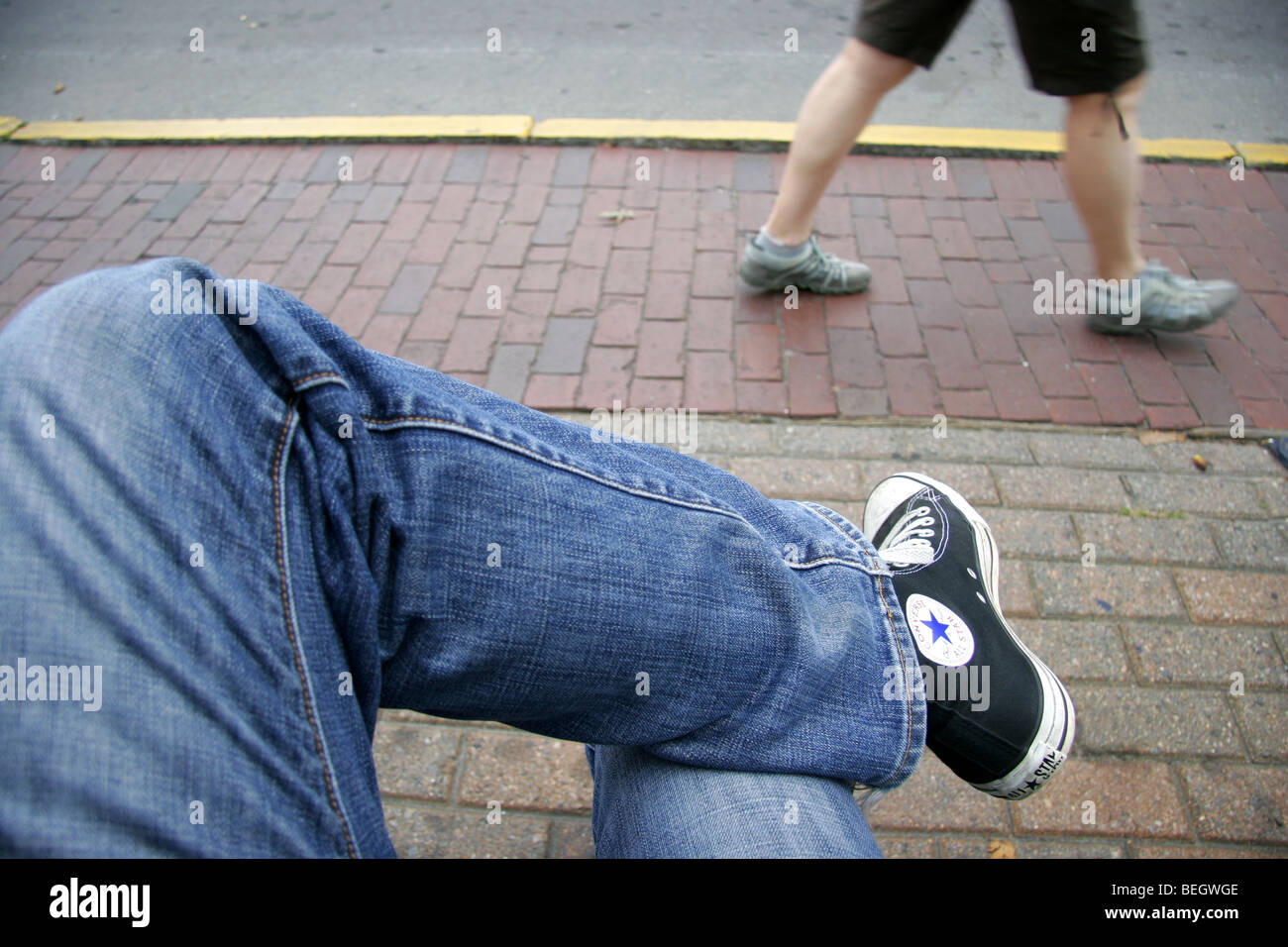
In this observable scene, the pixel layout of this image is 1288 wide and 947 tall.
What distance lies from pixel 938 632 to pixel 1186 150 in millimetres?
3399

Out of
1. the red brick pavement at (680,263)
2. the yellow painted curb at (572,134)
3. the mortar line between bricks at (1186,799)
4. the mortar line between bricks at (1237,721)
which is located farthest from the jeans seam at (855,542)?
the yellow painted curb at (572,134)

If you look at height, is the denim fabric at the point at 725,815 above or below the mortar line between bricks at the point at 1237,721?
above

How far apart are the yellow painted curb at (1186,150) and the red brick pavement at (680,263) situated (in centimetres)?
8

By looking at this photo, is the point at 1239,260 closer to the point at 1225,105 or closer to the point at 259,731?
the point at 1225,105

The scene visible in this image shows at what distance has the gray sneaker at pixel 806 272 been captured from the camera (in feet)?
9.41

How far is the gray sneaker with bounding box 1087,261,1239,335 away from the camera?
265 cm

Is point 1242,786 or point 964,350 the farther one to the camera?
point 964,350

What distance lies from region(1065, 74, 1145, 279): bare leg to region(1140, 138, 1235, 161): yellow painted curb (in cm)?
130

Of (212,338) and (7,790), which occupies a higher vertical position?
(212,338)

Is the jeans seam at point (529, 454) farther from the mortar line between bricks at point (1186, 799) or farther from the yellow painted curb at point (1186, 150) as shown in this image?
the yellow painted curb at point (1186, 150)

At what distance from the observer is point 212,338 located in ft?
3.11

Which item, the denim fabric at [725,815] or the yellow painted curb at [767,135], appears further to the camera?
the yellow painted curb at [767,135]
